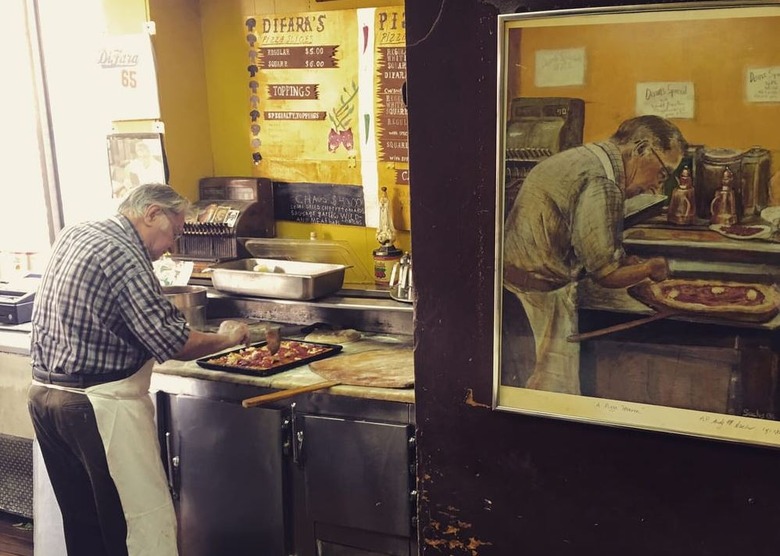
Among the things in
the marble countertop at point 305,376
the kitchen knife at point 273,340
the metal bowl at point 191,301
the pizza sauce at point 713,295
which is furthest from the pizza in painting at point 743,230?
the metal bowl at point 191,301

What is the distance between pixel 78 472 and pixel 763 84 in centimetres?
257

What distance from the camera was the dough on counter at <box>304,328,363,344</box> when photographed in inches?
133

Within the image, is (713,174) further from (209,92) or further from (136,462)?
(209,92)

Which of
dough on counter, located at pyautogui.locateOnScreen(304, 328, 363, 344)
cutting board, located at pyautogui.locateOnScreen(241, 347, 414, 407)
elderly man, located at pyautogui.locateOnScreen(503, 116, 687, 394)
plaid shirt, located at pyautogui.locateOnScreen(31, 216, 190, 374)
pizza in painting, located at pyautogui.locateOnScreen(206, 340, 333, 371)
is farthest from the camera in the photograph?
dough on counter, located at pyautogui.locateOnScreen(304, 328, 363, 344)

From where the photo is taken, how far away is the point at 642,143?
158 cm

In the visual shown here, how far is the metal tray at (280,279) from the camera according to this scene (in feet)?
11.3

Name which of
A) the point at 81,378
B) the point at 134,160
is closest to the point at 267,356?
the point at 81,378

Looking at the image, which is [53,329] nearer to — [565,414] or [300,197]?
[300,197]

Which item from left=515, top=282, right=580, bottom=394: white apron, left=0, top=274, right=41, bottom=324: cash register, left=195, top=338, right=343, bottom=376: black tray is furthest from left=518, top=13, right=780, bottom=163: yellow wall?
left=0, top=274, right=41, bottom=324: cash register

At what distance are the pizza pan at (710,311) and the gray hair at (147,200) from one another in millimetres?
1829

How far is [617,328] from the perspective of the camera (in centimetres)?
166

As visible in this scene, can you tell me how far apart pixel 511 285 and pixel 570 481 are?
0.49 meters

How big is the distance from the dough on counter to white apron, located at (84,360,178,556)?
83cm

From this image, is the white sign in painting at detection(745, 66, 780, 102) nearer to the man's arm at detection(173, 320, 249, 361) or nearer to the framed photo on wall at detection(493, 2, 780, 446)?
the framed photo on wall at detection(493, 2, 780, 446)
